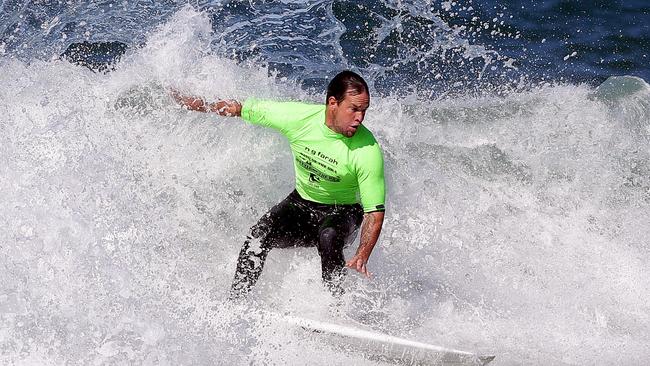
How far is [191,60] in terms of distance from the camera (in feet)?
28.3

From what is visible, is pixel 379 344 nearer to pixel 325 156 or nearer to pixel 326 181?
pixel 326 181

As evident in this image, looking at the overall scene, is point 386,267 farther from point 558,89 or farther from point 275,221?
point 558,89

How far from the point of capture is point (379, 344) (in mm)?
6566

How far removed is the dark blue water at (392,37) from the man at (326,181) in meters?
4.04

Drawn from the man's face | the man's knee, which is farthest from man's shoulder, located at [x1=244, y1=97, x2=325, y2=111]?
the man's knee

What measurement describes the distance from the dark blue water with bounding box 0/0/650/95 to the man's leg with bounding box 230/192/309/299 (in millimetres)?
4072

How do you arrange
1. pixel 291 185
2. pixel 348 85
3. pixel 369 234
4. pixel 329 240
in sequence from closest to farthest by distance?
pixel 348 85 < pixel 369 234 < pixel 329 240 < pixel 291 185

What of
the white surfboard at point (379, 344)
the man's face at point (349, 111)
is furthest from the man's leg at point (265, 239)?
the man's face at point (349, 111)

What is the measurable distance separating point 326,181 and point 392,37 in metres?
5.75

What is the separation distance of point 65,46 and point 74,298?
555 cm

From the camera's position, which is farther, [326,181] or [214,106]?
[214,106]

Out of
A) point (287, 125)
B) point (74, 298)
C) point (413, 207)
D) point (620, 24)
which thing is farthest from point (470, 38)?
point (74, 298)

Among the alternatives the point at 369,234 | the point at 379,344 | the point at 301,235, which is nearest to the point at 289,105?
the point at 301,235

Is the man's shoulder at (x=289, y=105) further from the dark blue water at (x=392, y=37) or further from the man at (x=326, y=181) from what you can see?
the dark blue water at (x=392, y=37)
